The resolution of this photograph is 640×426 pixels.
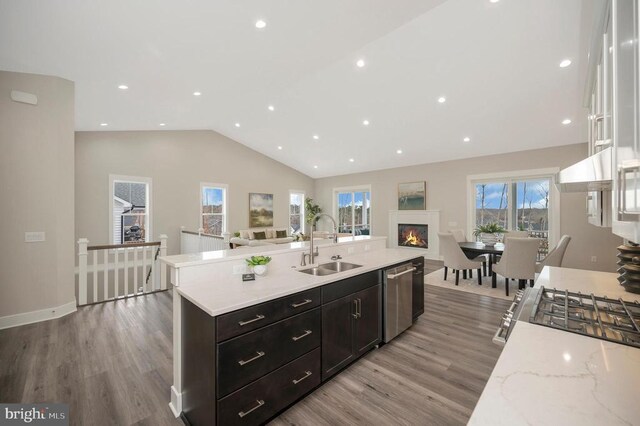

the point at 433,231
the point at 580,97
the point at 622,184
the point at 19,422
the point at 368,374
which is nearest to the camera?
the point at 622,184

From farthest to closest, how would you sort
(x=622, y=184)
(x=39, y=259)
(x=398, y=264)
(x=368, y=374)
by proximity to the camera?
(x=39, y=259) < (x=398, y=264) < (x=368, y=374) < (x=622, y=184)

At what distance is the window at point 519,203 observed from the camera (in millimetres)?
Result: 5781

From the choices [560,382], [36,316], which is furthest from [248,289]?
[36,316]

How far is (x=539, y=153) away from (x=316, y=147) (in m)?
5.42

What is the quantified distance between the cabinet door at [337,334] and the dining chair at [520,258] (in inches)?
127

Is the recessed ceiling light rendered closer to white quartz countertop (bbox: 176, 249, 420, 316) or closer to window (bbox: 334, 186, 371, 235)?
white quartz countertop (bbox: 176, 249, 420, 316)

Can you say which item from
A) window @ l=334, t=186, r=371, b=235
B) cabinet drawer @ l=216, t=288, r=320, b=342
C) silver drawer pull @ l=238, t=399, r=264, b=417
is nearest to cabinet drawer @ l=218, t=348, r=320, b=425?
silver drawer pull @ l=238, t=399, r=264, b=417

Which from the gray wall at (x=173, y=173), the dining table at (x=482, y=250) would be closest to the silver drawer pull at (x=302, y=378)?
the dining table at (x=482, y=250)

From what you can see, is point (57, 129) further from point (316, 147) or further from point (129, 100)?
point (316, 147)

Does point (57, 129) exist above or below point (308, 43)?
below

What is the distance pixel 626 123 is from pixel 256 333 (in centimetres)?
180

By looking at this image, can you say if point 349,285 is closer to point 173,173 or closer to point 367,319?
point 367,319

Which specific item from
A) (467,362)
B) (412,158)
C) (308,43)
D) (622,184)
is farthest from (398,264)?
(412,158)

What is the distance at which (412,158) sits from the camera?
24.3ft
